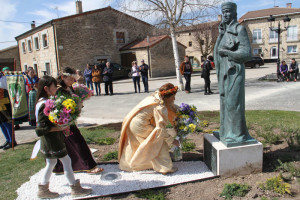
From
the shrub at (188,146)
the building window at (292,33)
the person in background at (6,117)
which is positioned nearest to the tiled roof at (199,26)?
the shrub at (188,146)

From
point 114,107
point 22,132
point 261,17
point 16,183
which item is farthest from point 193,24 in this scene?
point 261,17

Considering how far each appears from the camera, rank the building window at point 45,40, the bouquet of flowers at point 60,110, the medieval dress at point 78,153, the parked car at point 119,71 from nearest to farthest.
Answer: the bouquet of flowers at point 60,110, the medieval dress at point 78,153, the parked car at point 119,71, the building window at point 45,40

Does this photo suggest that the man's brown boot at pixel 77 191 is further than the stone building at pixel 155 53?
No

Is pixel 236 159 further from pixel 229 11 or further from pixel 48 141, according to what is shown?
pixel 48 141

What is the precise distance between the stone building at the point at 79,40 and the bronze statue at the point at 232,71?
17.7 metres

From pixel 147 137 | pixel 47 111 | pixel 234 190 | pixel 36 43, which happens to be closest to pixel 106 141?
pixel 147 137

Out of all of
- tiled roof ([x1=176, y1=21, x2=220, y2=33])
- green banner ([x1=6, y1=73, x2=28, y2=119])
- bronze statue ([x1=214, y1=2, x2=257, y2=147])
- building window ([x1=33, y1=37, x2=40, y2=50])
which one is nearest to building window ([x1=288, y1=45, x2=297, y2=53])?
tiled roof ([x1=176, y1=21, x2=220, y2=33])

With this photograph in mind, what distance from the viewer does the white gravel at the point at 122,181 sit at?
12.2 feet

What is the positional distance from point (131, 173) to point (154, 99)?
1347 millimetres

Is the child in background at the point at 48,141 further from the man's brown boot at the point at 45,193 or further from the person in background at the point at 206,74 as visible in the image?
the person in background at the point at 206,74

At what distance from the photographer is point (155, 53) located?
2520cm

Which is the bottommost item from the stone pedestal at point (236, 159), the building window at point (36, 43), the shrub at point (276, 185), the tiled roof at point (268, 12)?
the shrub at point (276, 185)

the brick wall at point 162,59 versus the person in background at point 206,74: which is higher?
the brick wall at point 162,59

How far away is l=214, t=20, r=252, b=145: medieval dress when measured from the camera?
3.65m
